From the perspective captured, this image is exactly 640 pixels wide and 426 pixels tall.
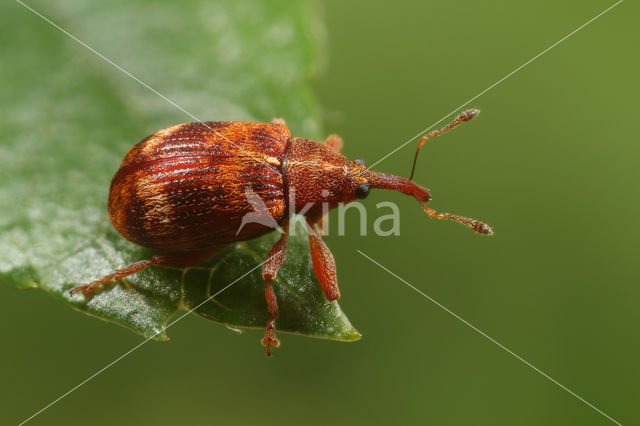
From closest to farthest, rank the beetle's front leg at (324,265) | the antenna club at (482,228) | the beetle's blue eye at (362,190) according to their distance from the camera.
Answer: the beetle's front leg at (324,265)
the antenna club at (482,228)
the beetle's blue eye at (362,190)

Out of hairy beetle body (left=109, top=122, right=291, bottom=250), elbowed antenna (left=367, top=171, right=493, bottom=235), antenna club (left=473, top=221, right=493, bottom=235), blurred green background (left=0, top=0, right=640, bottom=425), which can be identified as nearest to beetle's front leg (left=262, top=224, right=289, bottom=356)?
hairy beetle body (left=109, top=122, right=291, bottom=250)

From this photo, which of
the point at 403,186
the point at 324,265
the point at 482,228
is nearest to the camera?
the point at 324,265

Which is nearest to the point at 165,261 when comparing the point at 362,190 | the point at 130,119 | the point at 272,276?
the point at 272,276

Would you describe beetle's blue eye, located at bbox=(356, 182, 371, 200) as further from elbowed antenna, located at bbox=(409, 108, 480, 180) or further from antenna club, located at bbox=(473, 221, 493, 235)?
antenna club, located at bbox=(473, 221, 493, 235)

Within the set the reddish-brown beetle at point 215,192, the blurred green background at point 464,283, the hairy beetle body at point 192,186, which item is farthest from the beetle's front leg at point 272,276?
the blurred green background at point 464,283

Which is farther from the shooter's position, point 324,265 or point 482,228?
point 482,228

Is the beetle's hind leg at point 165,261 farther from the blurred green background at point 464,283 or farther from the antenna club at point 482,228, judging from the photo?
the antenna club at point 482,228

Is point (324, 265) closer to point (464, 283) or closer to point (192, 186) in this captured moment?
point (192, 186)
